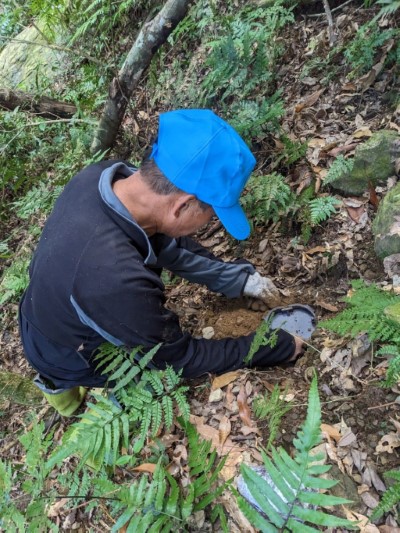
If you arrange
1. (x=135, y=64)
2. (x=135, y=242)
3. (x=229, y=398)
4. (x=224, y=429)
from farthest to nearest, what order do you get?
(x=135, y=64) → (x=229, y=398) → (x=224, y=429) → (x=135, y=242)

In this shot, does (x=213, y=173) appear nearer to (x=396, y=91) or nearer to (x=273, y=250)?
(x=273, y=250)

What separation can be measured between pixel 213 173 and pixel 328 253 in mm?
1595

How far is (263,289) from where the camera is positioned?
12.6 ft

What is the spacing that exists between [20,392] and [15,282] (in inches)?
59.8

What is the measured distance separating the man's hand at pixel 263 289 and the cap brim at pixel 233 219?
40.3 inches

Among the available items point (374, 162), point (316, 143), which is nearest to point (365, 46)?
point (316, 143)

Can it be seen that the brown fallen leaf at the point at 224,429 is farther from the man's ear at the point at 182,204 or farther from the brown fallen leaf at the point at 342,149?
the brown fallen leaf at the point at 342,149

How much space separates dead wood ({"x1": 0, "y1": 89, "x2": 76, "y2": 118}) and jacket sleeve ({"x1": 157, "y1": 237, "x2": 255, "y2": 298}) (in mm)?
4067

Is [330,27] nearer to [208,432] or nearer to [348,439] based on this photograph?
[348,439]

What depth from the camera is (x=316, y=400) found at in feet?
5.68

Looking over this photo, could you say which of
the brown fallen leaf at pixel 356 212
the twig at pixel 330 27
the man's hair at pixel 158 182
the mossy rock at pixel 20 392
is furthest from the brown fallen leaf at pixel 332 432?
the twig at pixel 330 27

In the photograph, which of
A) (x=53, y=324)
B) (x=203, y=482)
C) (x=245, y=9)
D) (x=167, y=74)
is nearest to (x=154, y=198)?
(x=53, y=324)

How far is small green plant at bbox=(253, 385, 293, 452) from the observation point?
2.60 meters

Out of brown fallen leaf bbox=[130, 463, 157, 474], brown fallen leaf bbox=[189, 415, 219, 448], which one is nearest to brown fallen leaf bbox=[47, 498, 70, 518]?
brown fallen leaf bbox=[130, 463, 157, 474]
